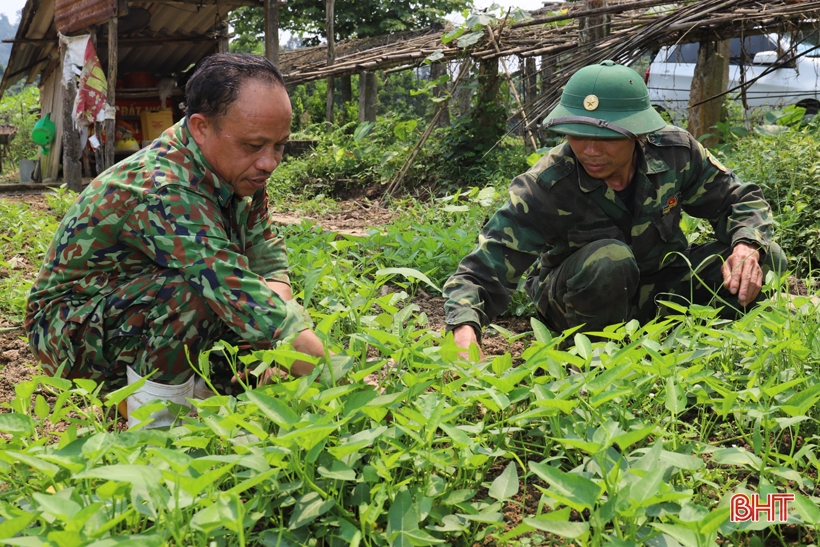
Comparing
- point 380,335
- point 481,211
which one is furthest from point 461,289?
point 481,211

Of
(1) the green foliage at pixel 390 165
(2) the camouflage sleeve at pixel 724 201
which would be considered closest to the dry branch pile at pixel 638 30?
(1) the green foliage at pixel 390 165

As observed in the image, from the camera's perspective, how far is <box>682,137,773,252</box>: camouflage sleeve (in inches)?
104

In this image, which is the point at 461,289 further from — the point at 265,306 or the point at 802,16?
the point at 802,16

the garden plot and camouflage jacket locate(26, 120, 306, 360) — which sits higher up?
camouflage jacket locate(26, 120, 306, 360)

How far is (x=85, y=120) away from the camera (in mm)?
7359

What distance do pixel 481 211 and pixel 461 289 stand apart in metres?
2.50

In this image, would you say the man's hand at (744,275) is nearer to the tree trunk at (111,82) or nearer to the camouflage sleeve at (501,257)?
the camouflage sleeve at (501,257)

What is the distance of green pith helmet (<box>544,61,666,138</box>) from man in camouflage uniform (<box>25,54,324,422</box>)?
3.04 ft

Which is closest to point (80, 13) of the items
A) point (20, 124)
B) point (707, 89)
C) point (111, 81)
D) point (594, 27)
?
point (111, 81)

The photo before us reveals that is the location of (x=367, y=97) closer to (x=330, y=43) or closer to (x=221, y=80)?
(x=330, y=43)

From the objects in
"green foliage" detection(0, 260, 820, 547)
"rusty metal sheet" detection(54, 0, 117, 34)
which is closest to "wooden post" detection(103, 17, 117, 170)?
"rusty metal sheet" detection(54, 0, 117, 34)

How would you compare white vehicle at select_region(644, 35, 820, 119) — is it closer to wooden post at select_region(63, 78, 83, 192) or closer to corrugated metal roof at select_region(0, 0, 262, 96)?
corrugated metal roof at select_region(0, 0, 262, 96)

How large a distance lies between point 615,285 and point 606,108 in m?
0.59

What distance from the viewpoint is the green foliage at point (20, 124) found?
1305cm
